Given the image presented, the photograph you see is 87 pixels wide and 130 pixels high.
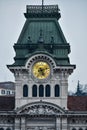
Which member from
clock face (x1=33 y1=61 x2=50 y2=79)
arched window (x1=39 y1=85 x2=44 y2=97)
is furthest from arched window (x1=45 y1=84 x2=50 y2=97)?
clock face (x1=33 y1=61 x2=50 y2=79)

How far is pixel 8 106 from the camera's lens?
81.0 m

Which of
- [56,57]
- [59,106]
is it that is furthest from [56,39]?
[59,106]

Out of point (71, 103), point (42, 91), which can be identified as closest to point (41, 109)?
point (42, 91)

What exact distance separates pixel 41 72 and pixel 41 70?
293 mm

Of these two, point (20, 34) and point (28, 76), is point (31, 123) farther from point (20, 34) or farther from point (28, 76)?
point (20, 34)

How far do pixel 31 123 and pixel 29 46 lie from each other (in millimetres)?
8653

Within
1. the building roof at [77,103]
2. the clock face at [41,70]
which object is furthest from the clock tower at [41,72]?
the building roof at [77,103]

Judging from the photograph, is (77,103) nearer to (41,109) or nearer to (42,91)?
(42,91)

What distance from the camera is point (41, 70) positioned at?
79.4 metres

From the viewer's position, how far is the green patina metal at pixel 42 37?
261ft

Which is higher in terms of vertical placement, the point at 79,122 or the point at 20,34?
the point at 20,34

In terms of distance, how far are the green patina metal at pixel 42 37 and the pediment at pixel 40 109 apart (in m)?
4.71

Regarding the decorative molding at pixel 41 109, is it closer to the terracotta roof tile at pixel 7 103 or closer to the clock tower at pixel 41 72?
the clock tower at pixel 41 72

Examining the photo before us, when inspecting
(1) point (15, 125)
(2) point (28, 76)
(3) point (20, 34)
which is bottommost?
(1) point (15, 125)
